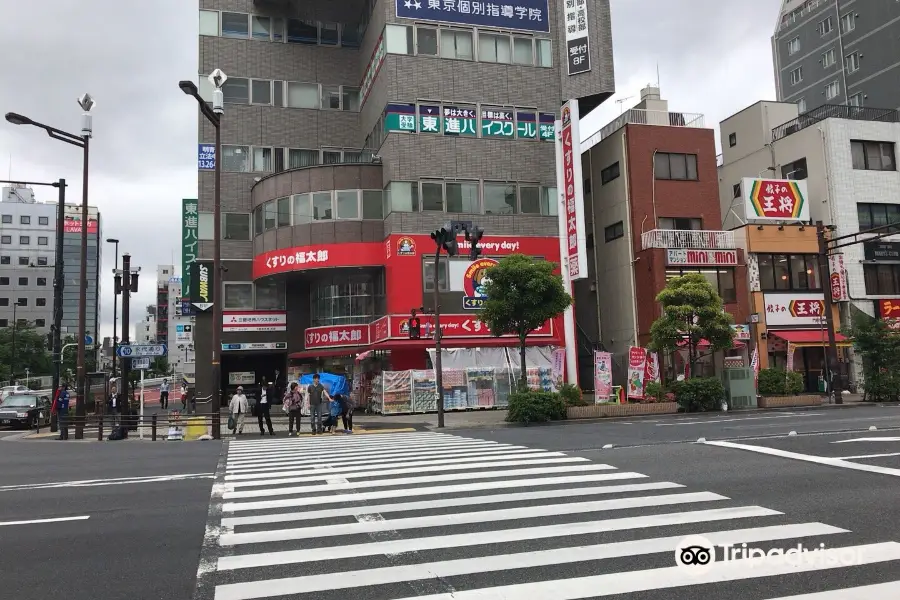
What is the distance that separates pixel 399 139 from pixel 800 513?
90.9 feet

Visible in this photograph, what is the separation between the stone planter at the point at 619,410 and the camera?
2366 cm

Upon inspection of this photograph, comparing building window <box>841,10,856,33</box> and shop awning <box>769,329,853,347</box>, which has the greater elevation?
building window <box>841,10,856,33</box>

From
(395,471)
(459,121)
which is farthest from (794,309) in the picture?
(395,471)

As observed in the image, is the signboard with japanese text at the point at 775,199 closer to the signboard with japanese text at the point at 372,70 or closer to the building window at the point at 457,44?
the building window at the point at 457,44

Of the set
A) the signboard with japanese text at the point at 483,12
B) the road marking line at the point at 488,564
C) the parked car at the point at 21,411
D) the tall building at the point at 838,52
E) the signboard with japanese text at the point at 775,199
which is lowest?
the road marking line at the point at 488,564

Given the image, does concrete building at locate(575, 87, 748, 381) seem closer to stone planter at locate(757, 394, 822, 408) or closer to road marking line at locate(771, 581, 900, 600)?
stone planter at locate(757, 394, 822, 408)

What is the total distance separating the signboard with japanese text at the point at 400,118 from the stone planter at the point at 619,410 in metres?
16.3

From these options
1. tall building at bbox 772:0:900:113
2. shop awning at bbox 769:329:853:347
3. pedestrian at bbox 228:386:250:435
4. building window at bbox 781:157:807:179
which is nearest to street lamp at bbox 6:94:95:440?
pedestrian at bbox 228:386:250:435

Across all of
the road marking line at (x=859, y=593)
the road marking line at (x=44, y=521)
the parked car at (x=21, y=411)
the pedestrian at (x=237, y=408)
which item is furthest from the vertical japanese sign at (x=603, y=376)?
the parked car at (x=21, y=411)

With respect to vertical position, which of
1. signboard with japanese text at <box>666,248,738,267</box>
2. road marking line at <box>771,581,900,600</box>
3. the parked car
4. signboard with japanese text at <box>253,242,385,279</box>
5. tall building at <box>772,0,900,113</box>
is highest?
tall building at <box>772,0,900,113</box>

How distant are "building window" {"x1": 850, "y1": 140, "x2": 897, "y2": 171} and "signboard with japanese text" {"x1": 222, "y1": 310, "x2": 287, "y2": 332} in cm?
3205

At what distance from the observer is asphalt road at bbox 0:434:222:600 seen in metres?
5.73

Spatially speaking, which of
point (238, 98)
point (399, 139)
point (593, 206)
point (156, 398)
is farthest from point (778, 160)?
point (156, 398)

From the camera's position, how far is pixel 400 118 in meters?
32.7
